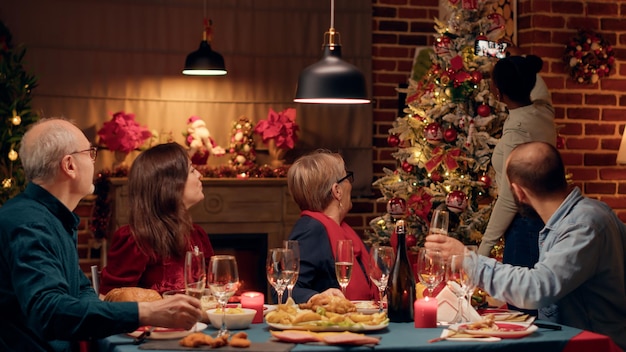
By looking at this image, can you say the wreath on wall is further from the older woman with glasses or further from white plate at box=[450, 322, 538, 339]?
white plate at box=[450, 322, 538, 339]

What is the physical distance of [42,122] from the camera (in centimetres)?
300

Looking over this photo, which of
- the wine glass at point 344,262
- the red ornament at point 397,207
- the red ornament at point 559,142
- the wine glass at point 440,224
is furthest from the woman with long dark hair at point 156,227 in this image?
the red ornament at point 559,142

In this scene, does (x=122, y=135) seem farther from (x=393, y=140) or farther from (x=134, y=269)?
(x=134, y=269)

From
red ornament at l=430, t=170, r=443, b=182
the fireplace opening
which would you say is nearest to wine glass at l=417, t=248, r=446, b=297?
red ornament at l=430, t=170, r=443, b=182

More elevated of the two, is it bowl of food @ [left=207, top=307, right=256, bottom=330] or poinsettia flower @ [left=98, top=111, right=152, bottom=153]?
poinsettia flower @ [left=98, top=111, right=152, bottom=153]

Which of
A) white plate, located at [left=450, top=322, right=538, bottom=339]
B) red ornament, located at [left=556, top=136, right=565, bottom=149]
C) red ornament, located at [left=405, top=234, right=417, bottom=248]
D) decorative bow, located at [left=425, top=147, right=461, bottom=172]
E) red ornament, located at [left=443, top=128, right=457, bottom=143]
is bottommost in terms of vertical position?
red ornament, located at [left=405, top=234, right=417, bottom=248]

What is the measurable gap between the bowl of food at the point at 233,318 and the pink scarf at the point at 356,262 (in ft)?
2.77

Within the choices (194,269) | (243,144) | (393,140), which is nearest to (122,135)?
(243,144)

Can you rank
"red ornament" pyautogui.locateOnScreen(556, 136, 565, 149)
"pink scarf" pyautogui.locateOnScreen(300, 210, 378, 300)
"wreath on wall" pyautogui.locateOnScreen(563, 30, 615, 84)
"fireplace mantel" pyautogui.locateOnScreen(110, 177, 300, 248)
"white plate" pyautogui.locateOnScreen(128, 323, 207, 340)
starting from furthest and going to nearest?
"wreath on wall" pyautogui.locateOnScreen(563, 30, 615, 84) < "fireplace mantel" pyautogui.locateOnScreen(110, 177, 300, 248) < "red ornament" pyautogui.locateOnScreen(556, 136, 565, 149) < "pink scarf" pyautogui.locateOnScreen(300, 210, 378, 300) < "white plate" pyautogui.locateOnScreen(128, 323, 207, 340)

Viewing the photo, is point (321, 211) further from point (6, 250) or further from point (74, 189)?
point (6, 250)

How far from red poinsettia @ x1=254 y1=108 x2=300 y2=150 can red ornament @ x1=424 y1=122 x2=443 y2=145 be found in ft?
3.56

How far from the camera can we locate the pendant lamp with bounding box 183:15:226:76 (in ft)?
20.3

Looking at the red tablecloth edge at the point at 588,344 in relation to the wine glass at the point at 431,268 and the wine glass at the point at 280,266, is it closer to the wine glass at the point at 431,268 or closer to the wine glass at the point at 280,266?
the wine glass at the point at 431,268

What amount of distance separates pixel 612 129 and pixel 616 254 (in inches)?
152
